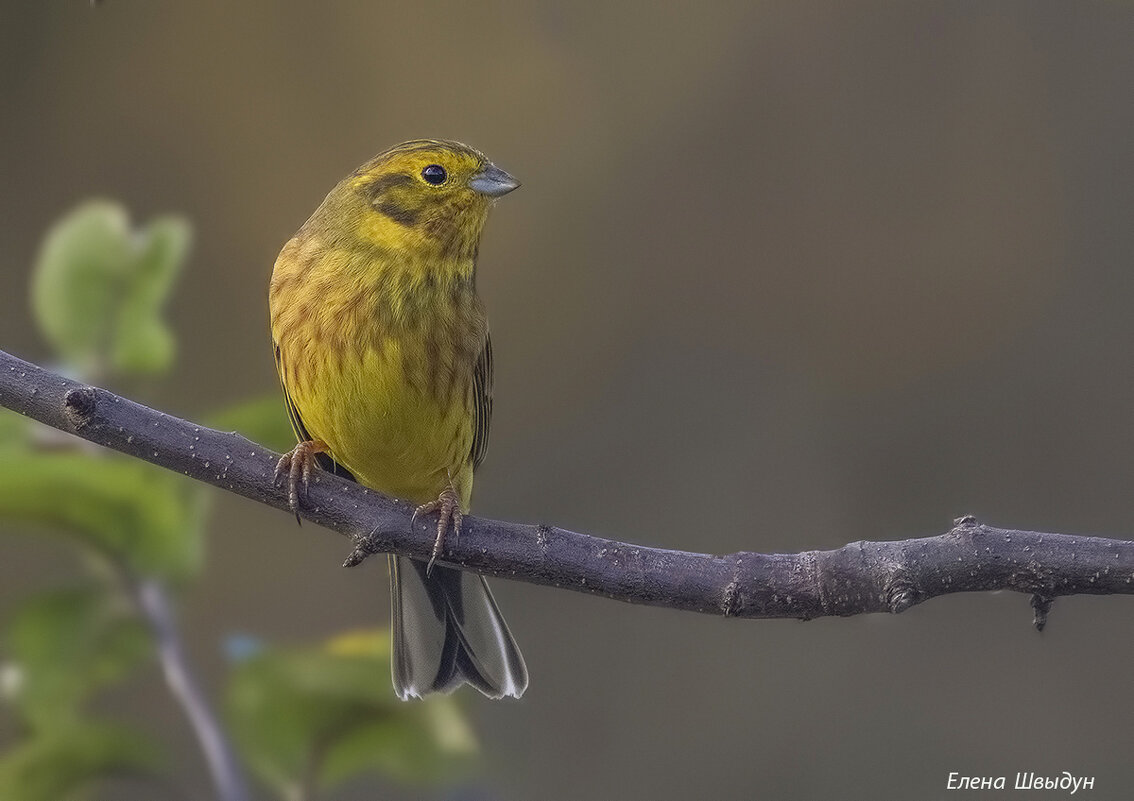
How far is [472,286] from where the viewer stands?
299cm

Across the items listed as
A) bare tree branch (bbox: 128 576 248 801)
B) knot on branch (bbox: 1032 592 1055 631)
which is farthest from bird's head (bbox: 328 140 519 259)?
knot on branch (bbox: 1032 592 1055 631)

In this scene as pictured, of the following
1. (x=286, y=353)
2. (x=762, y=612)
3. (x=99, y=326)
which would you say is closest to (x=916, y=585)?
(x=762, y=612)

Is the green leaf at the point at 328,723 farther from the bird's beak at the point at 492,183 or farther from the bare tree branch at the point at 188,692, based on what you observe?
the bird's beak at the point at 492,183

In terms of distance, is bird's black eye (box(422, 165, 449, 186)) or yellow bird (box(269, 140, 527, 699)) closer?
yellow bird (box(269, 140, 527, 699))

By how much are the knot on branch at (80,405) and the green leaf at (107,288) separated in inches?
3.0

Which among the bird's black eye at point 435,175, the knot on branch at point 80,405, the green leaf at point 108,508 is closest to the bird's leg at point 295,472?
the green leaf at point 108,508

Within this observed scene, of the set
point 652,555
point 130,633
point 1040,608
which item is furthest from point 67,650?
point 1040,608

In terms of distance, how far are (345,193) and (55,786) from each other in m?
1.81

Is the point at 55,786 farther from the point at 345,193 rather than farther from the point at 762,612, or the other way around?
the point at 345,193

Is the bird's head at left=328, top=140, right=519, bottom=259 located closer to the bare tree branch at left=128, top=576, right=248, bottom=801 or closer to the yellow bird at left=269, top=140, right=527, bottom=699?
the yellow bird at left=269, top=140, right=527, bottom=699

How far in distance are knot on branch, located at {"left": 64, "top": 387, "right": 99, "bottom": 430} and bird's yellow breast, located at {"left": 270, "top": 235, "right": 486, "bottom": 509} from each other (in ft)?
2.84

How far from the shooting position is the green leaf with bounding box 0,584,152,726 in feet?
5.79

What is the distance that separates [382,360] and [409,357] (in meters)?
0.06

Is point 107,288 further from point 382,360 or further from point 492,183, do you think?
point 492,183
